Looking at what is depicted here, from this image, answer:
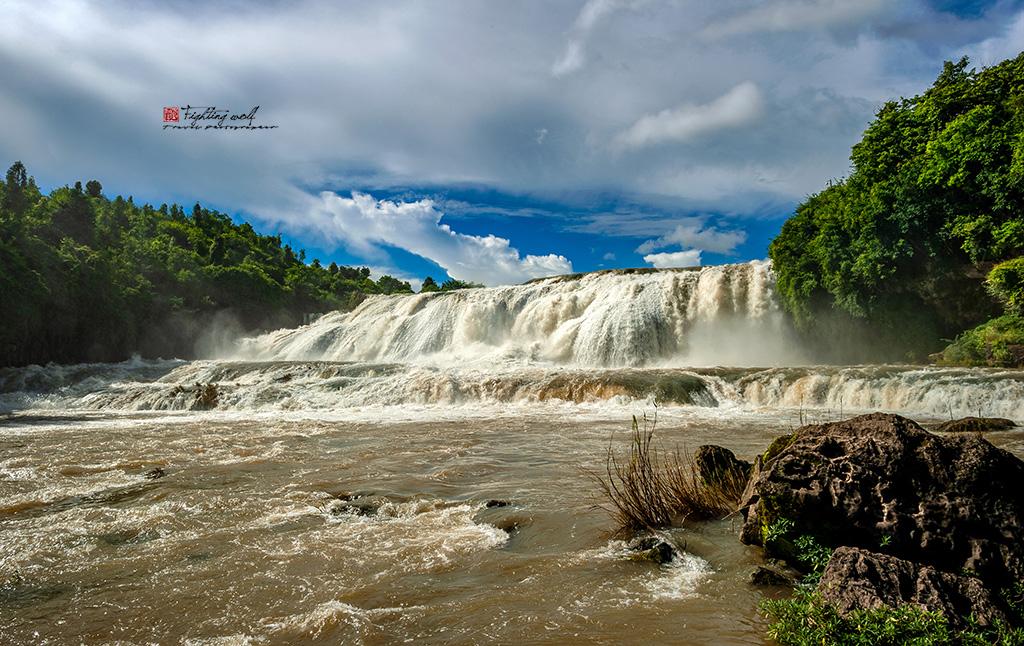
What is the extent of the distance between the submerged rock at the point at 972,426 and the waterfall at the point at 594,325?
14132mm

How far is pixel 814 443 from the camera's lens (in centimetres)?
416

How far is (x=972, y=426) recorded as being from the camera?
10.9 m

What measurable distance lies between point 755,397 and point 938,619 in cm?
1491

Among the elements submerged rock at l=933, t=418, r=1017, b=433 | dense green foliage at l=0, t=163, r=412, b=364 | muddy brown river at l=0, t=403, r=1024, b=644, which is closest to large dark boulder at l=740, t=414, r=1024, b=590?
muddy brown river at l=0, t=403, r=1024, b=644

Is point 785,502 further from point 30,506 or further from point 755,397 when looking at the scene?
point 755,397

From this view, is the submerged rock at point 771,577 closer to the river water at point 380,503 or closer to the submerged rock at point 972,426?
the river water at point 380,503

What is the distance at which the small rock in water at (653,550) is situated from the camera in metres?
4.39

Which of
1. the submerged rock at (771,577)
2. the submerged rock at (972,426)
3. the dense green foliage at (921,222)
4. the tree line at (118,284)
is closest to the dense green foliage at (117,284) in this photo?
the tree line at (118,284)

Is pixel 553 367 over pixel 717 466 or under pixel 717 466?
over

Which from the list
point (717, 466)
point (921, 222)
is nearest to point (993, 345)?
point (921, 222)

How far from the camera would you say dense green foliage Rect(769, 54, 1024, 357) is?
60.1 feet

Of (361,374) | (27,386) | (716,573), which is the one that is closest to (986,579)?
(716,573)

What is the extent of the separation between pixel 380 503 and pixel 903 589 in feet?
16.5

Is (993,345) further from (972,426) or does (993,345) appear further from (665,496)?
(665,496)
